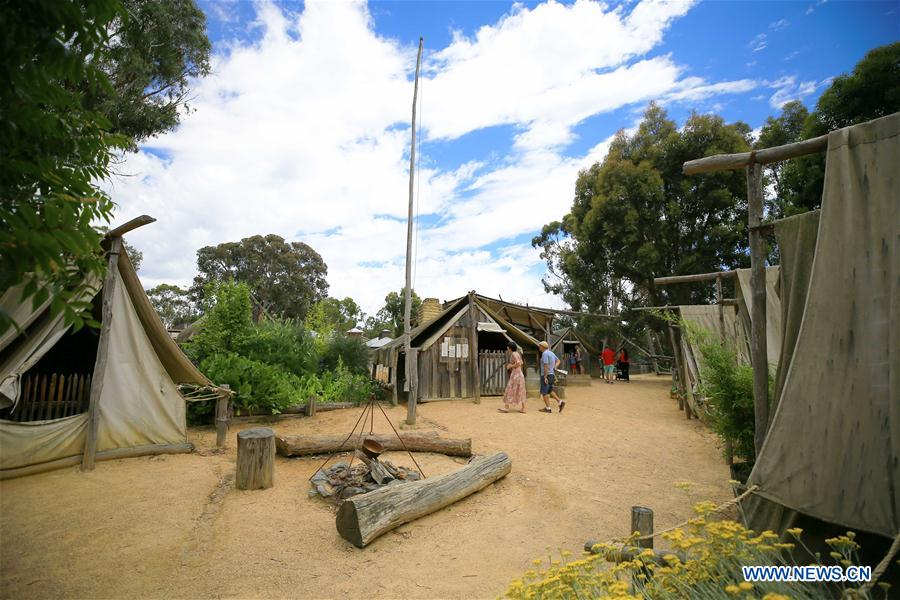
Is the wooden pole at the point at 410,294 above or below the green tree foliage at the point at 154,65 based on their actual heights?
below

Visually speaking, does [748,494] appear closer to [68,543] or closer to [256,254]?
[68,543]

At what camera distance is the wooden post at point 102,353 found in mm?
6059

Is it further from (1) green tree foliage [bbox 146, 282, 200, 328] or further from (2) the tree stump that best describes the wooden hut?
(1) green tree foliage [bbox 146, 282, 200, 328]

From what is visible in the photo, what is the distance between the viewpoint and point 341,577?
12.0 ft

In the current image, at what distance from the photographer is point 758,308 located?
12.8ft

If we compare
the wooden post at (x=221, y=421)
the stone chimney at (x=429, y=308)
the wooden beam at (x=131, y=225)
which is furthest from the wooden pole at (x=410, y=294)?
the stone chimney at (x=429, y=308)

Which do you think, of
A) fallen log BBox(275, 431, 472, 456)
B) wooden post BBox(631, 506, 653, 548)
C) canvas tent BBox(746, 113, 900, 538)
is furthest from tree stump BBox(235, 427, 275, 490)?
canvas tent BBox(746, 113, 900, 538)

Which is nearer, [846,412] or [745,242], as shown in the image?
[846,412]

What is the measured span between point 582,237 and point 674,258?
13.4ft

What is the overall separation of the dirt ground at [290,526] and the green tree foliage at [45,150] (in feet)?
9.36

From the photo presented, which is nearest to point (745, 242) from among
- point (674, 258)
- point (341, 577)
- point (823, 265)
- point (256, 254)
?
point (674, 258)

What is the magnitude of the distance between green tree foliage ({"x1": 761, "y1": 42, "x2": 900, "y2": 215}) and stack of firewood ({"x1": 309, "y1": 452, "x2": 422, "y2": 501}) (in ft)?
35.4

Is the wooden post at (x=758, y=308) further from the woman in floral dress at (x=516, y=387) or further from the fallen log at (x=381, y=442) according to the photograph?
the woman in floral dress at (x=516, y=387)

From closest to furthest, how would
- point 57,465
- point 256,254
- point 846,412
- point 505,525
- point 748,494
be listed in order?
point 846,412 < point 748,494 < point 505,525 < point 57,465 < point 256,254
